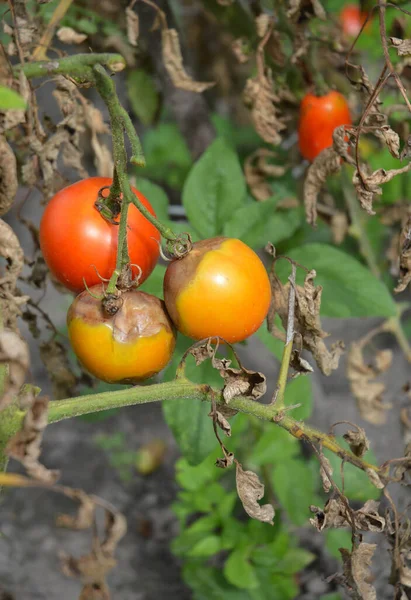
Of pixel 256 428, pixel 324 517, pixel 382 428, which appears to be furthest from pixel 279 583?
pixel 324 517

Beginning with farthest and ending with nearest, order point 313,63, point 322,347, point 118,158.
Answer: point 313,63 → point 322,347 → point 118,158

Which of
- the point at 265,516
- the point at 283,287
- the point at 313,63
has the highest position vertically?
the point at 313,63

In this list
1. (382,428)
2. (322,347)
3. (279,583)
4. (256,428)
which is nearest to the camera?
(322,347)

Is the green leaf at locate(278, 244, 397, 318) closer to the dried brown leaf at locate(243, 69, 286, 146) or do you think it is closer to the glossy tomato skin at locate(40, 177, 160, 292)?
the dried brown leaf at locate(243, 69, 286, 146)

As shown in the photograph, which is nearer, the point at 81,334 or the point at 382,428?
the point at 81,334

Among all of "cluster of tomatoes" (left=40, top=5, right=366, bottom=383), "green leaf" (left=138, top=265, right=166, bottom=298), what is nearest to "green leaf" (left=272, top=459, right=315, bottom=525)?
"green leaf" (left=138, top=265, right=166, bottom=298)

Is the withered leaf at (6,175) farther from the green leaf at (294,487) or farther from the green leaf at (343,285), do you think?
the green leaf at (294,487)

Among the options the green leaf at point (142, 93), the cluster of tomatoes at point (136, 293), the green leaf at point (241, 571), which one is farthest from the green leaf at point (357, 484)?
the green leaf at point (142, 93)

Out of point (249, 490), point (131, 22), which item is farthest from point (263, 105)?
point (249, 490)

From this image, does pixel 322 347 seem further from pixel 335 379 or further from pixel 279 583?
pixel 335 379
